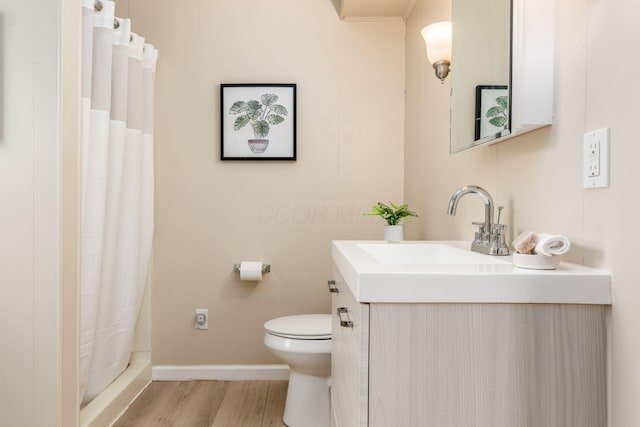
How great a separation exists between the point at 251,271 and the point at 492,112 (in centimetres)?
159

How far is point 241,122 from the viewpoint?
103 inches

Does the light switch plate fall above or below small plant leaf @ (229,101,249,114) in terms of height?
below

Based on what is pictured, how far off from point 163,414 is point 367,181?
63.3 inches

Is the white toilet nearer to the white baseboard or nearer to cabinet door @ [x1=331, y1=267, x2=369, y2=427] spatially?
the white baseboard

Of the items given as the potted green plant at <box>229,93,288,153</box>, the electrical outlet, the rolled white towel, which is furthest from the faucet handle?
the electrical outlet

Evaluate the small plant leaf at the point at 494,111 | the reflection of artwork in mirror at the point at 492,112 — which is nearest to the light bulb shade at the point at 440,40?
the reflection of artwork in mirror at the point at 492,112

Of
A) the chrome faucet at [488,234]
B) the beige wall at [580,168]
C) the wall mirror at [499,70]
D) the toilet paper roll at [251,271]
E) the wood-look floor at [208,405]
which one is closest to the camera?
the beige wall at [580,168]

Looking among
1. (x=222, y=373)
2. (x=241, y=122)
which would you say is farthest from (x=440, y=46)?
(x=222, y=373)

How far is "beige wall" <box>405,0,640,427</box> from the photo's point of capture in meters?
0.82

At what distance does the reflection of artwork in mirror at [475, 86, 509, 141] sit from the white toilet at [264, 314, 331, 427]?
1053mm

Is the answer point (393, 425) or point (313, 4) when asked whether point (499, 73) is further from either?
point (313, 4)

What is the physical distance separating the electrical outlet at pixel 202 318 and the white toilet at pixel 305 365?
2.22ft

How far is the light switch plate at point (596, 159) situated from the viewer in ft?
2.91

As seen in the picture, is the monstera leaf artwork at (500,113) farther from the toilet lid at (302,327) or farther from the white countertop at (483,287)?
the toilet lid at (302,327)
